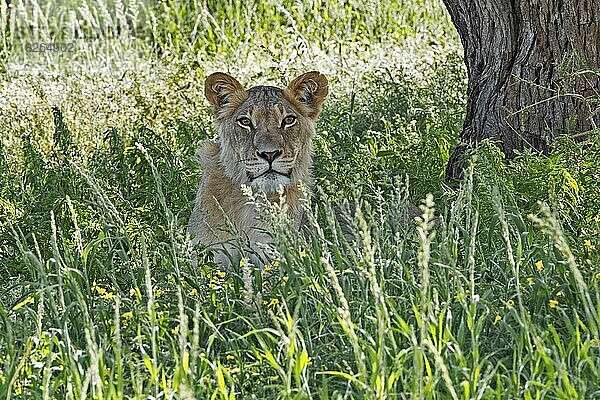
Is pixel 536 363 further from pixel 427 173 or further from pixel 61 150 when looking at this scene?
pixel 61 150

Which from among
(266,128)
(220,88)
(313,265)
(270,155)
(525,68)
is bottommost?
(313,265)

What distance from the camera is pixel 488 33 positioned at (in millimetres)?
6887

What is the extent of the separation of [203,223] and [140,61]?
617 cm

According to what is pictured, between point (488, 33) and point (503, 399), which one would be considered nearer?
point (503, 399)

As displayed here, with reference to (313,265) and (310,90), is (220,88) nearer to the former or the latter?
(310,90)

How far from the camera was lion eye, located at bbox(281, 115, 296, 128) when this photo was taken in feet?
19.4

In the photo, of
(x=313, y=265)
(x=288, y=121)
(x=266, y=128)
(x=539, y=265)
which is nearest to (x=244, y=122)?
(x=266, y=128)

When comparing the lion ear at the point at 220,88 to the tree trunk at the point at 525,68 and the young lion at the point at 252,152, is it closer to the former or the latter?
the young lion at the point at 252,152

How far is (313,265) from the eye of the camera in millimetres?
4543

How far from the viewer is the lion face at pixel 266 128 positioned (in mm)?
5762

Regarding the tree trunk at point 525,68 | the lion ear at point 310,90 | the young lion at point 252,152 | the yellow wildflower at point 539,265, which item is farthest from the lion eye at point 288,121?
the yellow wildflower at point 539,265

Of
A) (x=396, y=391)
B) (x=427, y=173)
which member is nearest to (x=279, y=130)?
(x=427, y=173)

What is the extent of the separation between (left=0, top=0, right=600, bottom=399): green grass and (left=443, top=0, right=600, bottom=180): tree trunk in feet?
1.25

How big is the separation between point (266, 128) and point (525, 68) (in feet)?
5.99
